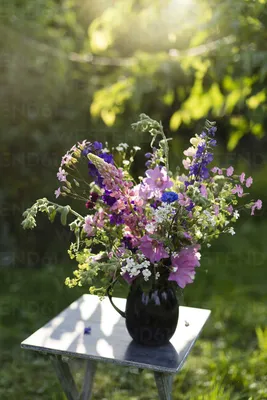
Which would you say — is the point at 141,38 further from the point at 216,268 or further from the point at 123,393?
the point at 123,393

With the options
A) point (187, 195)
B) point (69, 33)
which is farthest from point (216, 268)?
point (187, 195)

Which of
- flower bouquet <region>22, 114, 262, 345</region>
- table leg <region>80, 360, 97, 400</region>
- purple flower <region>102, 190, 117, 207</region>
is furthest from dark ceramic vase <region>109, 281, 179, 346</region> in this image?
table leg <region>80, 360, 97, 400</region>

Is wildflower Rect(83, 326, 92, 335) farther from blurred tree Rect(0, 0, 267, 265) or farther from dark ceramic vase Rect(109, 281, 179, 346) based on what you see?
blurred tree Rect(0, 0, 267, 265)

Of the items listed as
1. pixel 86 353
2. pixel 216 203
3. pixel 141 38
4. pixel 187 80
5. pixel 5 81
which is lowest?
pixel 86 353

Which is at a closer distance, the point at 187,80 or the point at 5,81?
the point at 187,80

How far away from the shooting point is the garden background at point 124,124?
317 centimetres

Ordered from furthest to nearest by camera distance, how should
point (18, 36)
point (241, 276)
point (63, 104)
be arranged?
point (63, 104), point (241, 276), point (18, 36)

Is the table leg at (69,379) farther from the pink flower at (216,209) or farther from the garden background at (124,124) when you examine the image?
the pink flower at (216,209)

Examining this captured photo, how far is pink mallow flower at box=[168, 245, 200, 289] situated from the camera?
207 centimetres

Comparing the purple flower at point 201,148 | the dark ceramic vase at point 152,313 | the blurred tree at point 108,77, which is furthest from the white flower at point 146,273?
the blurred tree at point 108,77

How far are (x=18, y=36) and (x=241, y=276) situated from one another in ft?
9.12

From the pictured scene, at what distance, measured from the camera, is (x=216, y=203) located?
209 cm

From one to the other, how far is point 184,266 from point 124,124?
3888mm

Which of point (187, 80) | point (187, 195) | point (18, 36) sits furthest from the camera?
point (18, 36)
